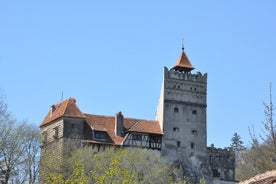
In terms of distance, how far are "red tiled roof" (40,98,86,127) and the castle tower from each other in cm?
916

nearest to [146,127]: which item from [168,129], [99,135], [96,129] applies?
[168,129]

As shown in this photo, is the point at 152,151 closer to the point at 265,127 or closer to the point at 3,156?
the point at 3,156

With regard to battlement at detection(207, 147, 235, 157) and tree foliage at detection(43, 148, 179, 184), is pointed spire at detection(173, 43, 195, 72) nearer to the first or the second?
battlement at detection(207, 147, 235, 157)

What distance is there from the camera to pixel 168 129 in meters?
69.1

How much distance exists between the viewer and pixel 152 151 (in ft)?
218

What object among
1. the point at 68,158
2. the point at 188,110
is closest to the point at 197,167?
the point at 188,110

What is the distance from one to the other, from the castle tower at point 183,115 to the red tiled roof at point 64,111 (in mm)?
9157

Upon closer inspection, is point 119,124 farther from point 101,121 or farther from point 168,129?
point 168,129

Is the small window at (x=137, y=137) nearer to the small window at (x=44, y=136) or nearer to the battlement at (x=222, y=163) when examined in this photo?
the battlement at (x=222, y=163)

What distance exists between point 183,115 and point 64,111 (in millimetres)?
12855

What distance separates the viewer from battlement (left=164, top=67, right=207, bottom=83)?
72.1m

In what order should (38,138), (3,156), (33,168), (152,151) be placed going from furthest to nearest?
1. (152,151)
2. (38,138)
3. (33,168)
4. (3,156)

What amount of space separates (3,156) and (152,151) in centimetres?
2027

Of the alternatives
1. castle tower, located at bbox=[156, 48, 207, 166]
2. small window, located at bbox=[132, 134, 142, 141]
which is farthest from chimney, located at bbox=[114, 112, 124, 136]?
castle tower, located at bbox=[156, 48, 207, 166]
